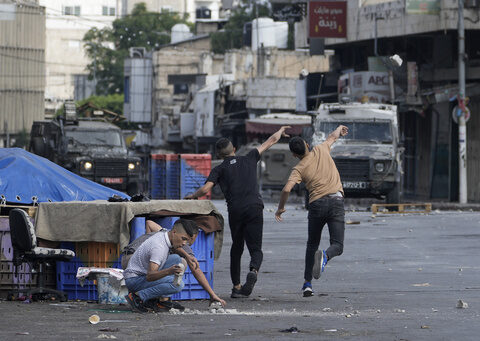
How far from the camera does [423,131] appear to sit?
5131 cm

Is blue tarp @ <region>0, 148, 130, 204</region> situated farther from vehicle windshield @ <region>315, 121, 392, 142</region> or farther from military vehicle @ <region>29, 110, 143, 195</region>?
military vehicle @ <region>29, 110, 143, 195</region>

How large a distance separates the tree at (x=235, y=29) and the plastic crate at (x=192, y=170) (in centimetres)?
7072

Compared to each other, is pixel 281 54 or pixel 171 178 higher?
pixel 281 54

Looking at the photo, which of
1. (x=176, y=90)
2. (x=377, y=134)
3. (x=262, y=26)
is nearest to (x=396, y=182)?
(x=377, y=134)

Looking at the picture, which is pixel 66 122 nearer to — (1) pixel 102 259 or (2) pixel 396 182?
(2) pixel 396 182

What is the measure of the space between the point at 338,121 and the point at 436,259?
1649 centimetres

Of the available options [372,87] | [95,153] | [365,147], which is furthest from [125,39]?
[365,147]

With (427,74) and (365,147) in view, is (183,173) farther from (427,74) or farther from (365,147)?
(427,74)

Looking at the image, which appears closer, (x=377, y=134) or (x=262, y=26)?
(x=377, y=134)

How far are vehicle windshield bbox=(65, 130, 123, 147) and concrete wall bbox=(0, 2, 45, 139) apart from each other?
73.4 m

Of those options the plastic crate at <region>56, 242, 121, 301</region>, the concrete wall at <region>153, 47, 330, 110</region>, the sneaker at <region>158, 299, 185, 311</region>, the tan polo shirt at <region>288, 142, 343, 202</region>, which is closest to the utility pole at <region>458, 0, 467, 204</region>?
the tan polo shirt at <region>288, 142, 343, 202</region>

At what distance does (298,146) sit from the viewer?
14.3 metres

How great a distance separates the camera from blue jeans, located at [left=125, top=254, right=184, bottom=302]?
12.2 meters

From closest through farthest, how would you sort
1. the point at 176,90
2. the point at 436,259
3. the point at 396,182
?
the point at 436,259, the point at 396,182, the point at 176,90
